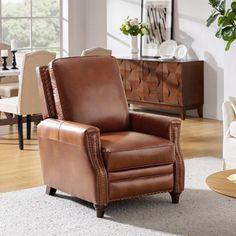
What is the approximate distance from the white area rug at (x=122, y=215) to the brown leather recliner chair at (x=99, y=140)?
0.39 ft

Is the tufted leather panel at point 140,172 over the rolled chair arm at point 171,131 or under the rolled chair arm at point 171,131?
under

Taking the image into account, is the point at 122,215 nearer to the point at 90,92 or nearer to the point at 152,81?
the point at 90,92

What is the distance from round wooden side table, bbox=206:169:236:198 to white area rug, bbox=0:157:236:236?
36cm

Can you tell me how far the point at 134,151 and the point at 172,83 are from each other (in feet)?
13.3

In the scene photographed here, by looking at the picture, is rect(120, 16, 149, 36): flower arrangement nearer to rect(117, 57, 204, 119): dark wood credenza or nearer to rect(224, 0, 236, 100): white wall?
rect(117, 57, 204, 119): dark wood credenza

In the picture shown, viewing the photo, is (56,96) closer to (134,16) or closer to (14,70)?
(14,70)

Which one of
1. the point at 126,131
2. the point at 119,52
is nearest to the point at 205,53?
the point at 119,52

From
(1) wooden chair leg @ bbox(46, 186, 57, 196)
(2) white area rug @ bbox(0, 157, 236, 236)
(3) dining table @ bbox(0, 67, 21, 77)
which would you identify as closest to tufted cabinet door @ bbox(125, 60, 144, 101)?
(3) dining table @ bbox(0, 67, 21, 77)

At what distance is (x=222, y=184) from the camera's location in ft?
12.9

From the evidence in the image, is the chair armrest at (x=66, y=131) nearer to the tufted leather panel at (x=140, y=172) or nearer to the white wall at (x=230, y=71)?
the tufted leather panel at (x=140, y=172)

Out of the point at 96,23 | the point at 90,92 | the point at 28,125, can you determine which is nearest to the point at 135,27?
the point at 96,23

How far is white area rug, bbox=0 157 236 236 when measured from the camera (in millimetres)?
4242

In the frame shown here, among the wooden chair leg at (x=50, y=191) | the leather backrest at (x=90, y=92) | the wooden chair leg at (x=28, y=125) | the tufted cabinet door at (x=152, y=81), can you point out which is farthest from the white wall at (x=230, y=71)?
the wooden chair leg at (x=50, y=191)

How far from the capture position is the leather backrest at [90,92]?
4910 mm
